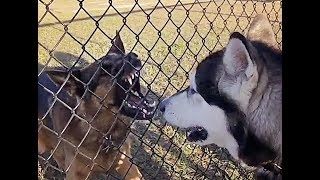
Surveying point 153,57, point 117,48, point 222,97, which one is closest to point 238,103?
point 222,97

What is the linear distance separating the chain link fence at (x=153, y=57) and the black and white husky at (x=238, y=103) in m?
0.43

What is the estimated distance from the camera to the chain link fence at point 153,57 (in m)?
3.17

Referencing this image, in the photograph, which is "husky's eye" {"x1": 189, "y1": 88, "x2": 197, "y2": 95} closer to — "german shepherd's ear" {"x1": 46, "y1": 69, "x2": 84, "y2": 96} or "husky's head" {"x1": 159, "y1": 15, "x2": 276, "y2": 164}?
"husky's head" {"x1": 159, "y1": 15, "x2": 276, "y2": 164}

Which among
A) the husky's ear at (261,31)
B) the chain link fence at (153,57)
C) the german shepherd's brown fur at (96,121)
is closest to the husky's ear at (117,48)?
the german shepherd's brown fur at (96,121)

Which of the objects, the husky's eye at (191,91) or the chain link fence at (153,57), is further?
the chain link fence at (153,57)

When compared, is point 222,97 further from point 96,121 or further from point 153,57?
point 153,57

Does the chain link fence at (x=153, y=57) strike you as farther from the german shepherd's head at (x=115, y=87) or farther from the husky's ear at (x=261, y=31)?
the husky's ear at (x=261, y=31)

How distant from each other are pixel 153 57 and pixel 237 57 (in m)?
4.29

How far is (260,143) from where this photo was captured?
8.27ft

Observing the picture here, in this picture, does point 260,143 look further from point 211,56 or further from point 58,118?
point 58,118

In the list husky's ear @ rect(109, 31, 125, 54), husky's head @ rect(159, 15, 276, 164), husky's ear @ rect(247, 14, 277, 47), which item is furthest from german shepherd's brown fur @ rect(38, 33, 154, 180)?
husky's ear @ rect(247, 14, 277, 47)
